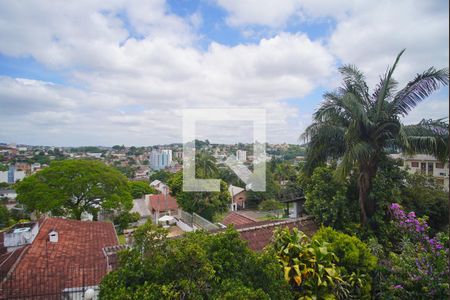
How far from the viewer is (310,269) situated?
4578 millimetres

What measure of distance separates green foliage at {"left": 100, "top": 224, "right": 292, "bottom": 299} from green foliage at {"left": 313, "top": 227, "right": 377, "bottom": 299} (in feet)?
6.66

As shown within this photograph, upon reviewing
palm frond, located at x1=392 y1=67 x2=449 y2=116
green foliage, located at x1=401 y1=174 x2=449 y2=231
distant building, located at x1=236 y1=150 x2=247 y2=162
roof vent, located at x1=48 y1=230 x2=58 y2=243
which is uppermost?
palm frond, located at x1=392 y1=67 x2=449 y2=116

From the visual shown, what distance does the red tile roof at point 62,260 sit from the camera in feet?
20.0

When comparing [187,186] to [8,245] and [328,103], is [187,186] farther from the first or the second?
[328,103]

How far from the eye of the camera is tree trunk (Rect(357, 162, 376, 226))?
7144 millimetres

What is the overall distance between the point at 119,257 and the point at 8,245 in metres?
8.07

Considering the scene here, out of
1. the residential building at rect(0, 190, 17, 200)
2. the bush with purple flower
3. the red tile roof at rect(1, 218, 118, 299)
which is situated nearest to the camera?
the bush with purple flower

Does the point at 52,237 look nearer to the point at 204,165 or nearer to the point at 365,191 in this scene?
the point at 365,191

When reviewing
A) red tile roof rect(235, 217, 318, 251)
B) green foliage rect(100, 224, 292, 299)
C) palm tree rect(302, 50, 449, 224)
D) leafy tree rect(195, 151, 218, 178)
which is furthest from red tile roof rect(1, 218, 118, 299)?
leafy tree rect(195, 151, 218, 178)

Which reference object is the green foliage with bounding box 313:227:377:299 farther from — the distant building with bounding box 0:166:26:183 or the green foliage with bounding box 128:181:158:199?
the distant building with bounding box 0:166:26:183

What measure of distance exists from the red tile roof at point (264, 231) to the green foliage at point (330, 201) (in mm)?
321

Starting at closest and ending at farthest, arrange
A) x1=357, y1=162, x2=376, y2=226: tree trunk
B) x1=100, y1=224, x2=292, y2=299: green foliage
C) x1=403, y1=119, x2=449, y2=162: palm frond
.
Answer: x1=100, y1=224, x2=292, y2=299: green foliage < x1=403, y1=119, x2=449, y2=162: palm frond < x1=357, y1=162, x2=376, y2=226: tree trunk

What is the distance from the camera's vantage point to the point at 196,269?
3.43 m

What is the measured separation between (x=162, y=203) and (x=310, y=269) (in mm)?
21305
